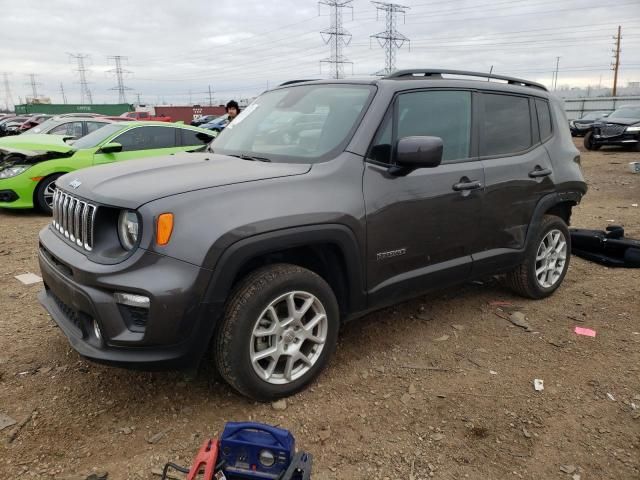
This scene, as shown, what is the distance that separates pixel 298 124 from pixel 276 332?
4.69ft

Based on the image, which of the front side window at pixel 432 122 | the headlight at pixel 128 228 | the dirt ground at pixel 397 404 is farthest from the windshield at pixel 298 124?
the dirt ground at pixel 397 404

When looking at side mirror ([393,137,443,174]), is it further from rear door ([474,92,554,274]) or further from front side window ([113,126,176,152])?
front side window ([113,126,176,152])

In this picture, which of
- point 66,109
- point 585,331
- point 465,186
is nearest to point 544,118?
point 465,186

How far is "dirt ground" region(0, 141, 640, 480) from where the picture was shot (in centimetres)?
252

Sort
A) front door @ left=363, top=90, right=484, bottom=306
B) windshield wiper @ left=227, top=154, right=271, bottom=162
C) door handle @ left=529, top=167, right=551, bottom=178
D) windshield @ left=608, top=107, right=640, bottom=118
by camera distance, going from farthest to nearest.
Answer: windshield @ left=608, top=107, right=640, bottom=118
door handle @ left=529, top=167, right=551, bottom=178
windshield wiper @ left=227, top=154, right=271, bottom=162
front door @ left=363, top=90, right=484, bottom=306

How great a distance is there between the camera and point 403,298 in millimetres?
3436

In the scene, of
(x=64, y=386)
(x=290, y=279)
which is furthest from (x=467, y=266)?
(x=64, y=386)

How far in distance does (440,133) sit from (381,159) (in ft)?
2.10

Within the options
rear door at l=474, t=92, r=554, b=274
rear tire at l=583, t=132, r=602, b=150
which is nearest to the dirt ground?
rear door at l=474, t=92, r=554, b=274

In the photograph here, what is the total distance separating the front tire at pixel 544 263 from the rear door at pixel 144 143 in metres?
5.51

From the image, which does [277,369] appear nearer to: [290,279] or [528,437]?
[290,279]

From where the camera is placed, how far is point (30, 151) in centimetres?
787

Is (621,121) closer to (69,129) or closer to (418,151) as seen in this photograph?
(69,129)

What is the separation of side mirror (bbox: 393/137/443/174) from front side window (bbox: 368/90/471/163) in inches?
7.5
